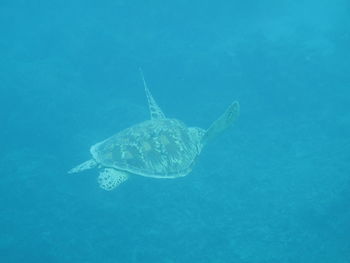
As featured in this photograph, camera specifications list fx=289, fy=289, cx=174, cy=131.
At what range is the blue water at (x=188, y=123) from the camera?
5603mm

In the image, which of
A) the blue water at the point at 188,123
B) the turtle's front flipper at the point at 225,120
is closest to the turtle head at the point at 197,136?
the turtle's front flipper at the point at 225,120

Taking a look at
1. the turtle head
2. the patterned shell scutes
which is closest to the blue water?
the turtle head

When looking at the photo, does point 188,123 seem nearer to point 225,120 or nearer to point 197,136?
point 197,136

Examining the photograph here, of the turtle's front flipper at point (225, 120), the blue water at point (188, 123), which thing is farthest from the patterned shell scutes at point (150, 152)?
the blue water at point (188, 123)

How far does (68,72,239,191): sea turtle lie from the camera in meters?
5.62

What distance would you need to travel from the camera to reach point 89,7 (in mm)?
→ 19125

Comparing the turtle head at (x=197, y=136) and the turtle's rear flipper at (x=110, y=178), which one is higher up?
the turtle head at (x=197, y=136)

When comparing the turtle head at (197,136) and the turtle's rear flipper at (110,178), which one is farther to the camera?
the turtle head at (197,136)

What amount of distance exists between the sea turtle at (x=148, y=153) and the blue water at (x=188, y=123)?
32.9 inches

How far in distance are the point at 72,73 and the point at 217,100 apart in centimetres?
677

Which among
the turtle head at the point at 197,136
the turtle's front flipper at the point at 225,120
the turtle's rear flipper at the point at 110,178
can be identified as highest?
the turtle head at the point at 197,136

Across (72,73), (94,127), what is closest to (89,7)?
(72,73)

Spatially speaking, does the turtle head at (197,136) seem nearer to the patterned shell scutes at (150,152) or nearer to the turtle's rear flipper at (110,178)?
the patterned shell scutes at (150,152)

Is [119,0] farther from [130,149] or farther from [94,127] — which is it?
[130,149]
